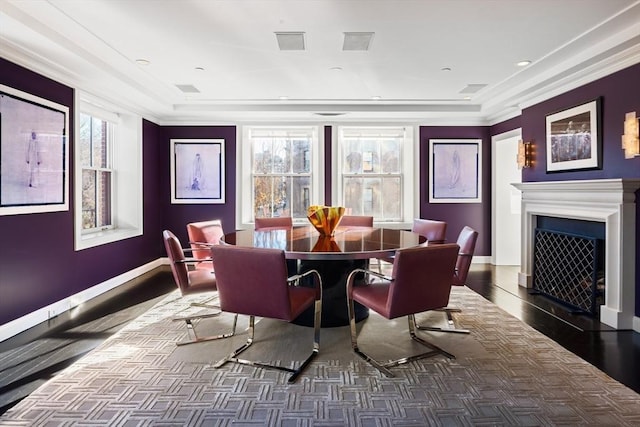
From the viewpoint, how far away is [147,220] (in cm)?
599

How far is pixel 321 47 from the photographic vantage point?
3.49 meters

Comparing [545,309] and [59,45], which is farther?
[545,309]

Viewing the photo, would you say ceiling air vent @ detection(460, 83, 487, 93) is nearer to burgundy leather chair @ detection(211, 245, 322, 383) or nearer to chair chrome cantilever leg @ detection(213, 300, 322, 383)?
chair chrome cantilever leg @ detection(213, 300, 322, 383)

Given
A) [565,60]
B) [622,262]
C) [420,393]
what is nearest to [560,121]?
[565,60]

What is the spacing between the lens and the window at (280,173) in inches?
259

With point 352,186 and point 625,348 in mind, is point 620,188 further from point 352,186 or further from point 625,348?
point 352,186

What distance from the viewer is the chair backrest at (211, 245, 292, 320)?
93.3 inches

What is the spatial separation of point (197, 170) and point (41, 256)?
9.99ft

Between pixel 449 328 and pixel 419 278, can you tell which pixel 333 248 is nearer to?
pixel 419 278

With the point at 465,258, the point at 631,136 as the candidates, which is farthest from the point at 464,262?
the point at 631,136

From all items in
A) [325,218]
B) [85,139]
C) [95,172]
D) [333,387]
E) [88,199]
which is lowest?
[333,387]

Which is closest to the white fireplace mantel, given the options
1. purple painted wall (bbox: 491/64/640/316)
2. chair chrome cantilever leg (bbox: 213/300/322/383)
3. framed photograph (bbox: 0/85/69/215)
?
purple painted wall (bbox: 491/64/640/316)

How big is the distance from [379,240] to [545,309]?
83.7 inches

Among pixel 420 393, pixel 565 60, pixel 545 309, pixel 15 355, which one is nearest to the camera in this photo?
pixel 420 393
